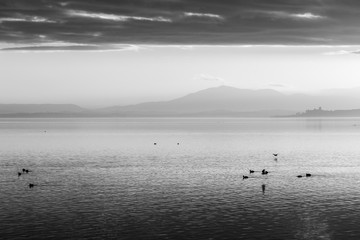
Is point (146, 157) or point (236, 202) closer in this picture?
point (236, 202)

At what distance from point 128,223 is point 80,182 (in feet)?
127

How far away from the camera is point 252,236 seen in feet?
195

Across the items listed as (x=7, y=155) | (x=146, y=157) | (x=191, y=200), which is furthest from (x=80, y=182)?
(x=7, y=155)

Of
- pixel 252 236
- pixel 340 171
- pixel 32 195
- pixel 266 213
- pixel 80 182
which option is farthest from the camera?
pixel 340 171

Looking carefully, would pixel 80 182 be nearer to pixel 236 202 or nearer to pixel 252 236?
pixel 236 202

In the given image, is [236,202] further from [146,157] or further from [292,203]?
[146,157]

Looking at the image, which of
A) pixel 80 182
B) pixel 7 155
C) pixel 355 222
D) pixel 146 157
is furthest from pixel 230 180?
pixel 7 155

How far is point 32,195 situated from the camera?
86.1m

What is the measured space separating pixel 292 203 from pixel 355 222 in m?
14.3

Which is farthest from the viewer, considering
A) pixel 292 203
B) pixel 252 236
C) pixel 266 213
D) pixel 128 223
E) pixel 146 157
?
pixel 146 157

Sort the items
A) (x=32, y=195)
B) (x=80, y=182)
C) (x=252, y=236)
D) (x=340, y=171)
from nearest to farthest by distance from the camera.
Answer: (x=252, y=236) < (x=32, y=195) < (x=80, y=182) < (x=340, y=171)

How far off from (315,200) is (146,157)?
8797 cm

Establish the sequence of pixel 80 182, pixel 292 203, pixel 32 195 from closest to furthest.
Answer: pixel 292 203 → pixel 32 195 → pixel 80 182

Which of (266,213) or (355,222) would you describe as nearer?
(355,222)
